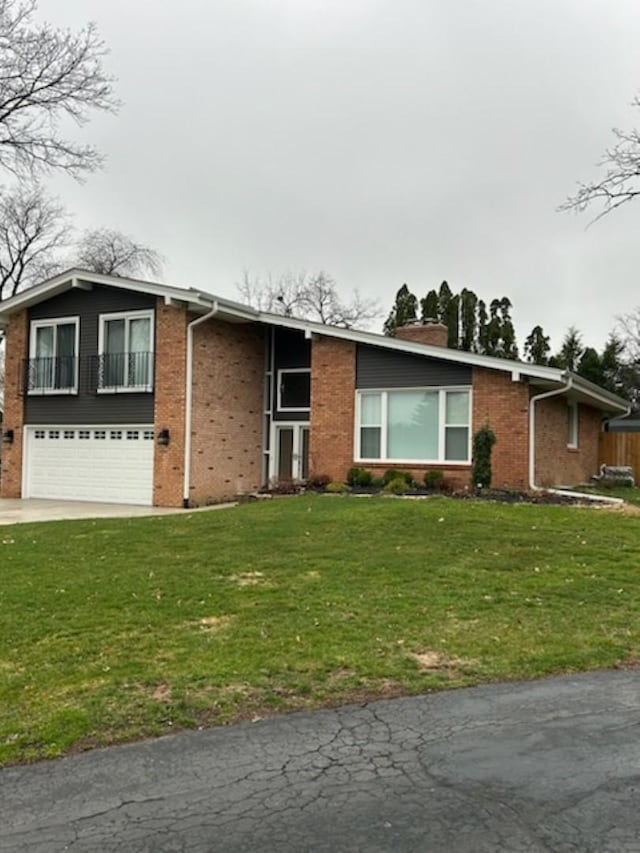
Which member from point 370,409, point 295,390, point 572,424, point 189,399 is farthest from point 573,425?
point 189,399

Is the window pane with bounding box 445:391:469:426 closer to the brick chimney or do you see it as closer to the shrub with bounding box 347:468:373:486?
the shrub with bounding box 347:468:373:486

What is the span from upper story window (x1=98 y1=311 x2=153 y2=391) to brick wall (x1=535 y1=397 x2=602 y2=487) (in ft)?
32.4

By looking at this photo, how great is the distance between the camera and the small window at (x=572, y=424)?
19906mm

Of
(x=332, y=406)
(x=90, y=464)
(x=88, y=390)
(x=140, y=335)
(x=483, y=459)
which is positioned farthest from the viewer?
(x=90, y=464)

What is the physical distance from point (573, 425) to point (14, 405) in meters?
16.0

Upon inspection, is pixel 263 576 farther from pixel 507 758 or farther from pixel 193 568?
pixel 507 758

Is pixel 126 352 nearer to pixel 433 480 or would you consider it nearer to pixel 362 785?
Result: pixel 433 480

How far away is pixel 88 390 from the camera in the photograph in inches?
770

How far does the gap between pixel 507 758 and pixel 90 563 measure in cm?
677

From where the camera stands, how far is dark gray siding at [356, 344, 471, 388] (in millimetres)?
17094

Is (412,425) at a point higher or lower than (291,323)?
lower

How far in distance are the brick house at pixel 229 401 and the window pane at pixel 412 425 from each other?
0.10 feet

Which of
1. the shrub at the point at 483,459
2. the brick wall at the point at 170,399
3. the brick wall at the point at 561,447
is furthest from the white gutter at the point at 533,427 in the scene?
the brick wall at the point at 170,399

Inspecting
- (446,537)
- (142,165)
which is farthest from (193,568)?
(142,165)
